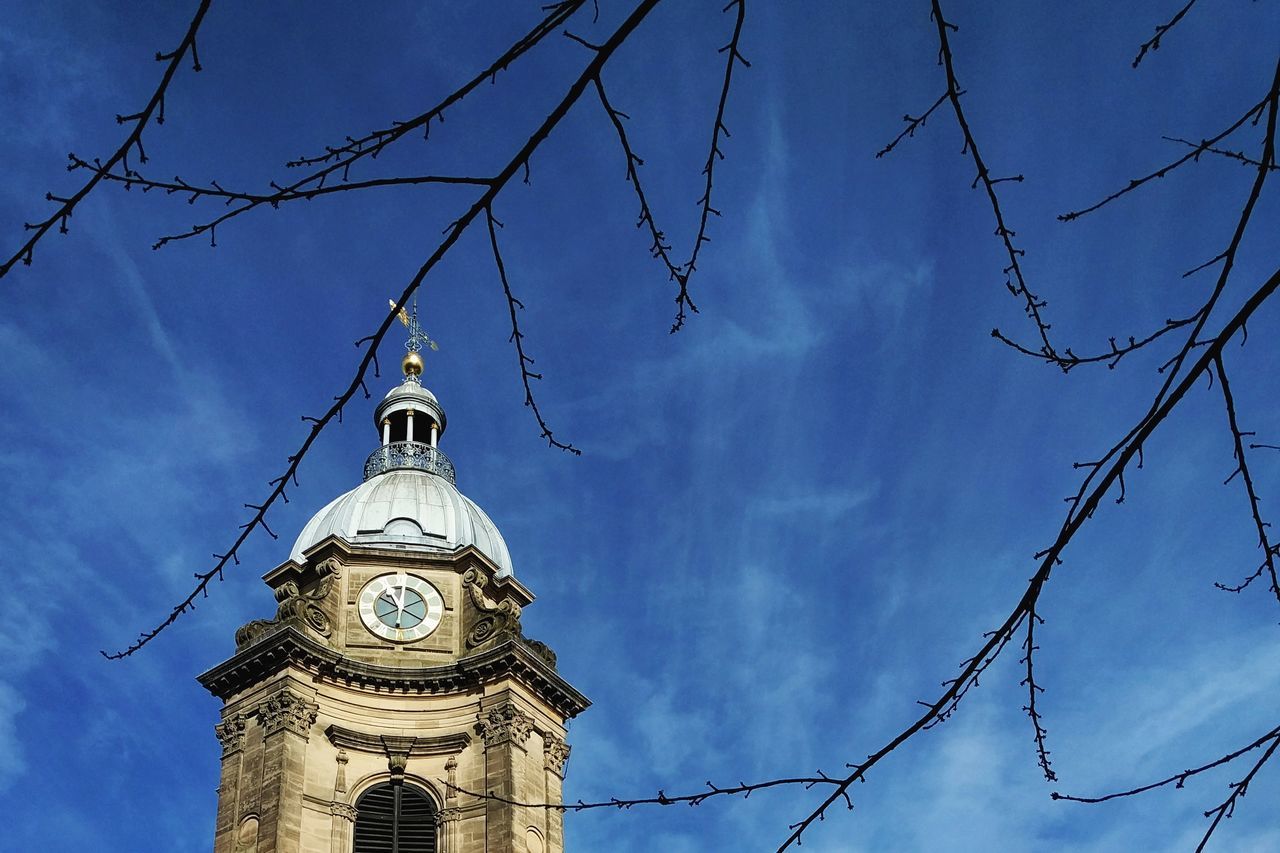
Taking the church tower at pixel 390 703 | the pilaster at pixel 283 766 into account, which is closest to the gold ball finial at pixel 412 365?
the church tower at pixel 390 703

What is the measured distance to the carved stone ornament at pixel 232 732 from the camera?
1251 inches

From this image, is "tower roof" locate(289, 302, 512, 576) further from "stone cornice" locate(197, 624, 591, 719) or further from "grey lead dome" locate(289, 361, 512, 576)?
"stone cornice" locate(197, 624, 591, 719)

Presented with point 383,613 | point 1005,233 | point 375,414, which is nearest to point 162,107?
point 1005,233

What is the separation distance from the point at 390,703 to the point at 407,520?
6.17 meters

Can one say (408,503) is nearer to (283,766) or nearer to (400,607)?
(400,607)

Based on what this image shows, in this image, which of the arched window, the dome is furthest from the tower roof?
the arched window

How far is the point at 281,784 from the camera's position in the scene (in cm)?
3019

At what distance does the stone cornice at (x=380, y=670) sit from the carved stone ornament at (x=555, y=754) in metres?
1.01

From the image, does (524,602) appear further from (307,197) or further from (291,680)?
(307,197)

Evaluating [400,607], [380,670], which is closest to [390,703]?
[380,670]

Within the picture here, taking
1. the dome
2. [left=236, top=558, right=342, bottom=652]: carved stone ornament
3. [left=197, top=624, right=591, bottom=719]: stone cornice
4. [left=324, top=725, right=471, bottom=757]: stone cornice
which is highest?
the dome

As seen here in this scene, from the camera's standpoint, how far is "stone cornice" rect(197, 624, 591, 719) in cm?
3278

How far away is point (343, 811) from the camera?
31.0 metres

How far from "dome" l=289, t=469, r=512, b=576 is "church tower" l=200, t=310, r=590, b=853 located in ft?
0.22
